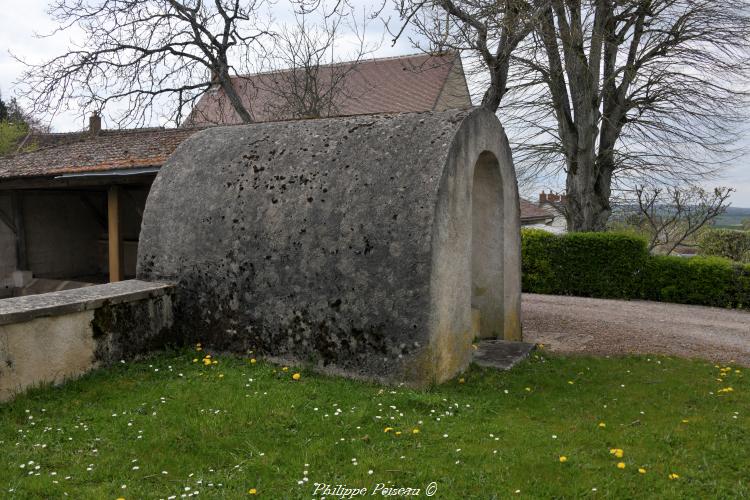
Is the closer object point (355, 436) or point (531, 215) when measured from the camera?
point (355, 436)

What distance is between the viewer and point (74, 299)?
5.48m

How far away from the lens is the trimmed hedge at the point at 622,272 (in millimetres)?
13305

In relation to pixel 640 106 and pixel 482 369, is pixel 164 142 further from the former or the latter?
pixel 640 106

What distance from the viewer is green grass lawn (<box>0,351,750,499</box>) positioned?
353 cm

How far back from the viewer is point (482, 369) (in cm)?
630

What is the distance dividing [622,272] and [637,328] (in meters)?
4.59

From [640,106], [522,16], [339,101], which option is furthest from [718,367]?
[339,101]

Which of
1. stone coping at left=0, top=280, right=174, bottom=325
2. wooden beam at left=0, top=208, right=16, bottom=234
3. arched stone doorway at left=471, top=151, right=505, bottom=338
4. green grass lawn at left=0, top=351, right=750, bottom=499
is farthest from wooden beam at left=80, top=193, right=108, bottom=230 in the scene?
arched stone doorway at left=471, top=151, right=505, bottom=338

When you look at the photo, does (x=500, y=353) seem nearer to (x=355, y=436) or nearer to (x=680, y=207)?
(x=355, y=436)

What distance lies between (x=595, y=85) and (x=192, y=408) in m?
13.9

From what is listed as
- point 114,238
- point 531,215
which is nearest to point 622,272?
point 531,215

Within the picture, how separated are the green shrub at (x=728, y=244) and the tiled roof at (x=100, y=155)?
17.2m

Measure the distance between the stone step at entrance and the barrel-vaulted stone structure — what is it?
1.46 ft

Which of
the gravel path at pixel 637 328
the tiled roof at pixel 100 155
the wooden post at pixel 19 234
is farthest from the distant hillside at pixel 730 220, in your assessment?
the wooden post at pixel 19 234
